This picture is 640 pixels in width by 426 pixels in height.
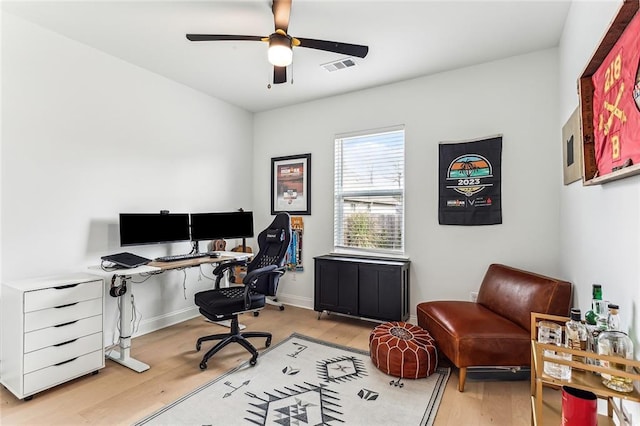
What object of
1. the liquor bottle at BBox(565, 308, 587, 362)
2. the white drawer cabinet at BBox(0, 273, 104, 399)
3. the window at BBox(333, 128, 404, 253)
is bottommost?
the white drawer cabinet at BBox(0, 273, 104, 399)

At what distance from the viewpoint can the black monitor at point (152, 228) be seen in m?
3.03

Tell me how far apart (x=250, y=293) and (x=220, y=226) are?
52.1 inches

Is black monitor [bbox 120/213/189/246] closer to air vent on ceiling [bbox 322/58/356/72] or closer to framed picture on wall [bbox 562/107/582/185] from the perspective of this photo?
air vent on ceiling [bbox 322/58/356/72]

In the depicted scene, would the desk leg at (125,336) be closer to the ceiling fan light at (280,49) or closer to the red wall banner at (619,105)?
the ceiling fan light at (280,49)

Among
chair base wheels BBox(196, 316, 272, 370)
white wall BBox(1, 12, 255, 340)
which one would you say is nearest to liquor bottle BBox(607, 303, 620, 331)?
chair base wheels BBox(196, 316, 272, 370)

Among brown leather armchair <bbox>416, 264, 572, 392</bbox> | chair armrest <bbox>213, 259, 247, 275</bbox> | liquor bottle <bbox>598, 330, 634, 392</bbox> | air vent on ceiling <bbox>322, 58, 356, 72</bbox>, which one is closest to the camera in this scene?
liquor bottle <bbox>598, 330, 634, 392</bbox>

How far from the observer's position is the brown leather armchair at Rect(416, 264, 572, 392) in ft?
7.31

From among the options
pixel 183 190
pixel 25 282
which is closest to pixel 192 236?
pixel 183 190

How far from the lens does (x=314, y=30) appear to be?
8.79 ft

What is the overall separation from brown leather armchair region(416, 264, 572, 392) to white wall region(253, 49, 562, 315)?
21.1 inches

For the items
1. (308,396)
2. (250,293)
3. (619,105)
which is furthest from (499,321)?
(250,293)

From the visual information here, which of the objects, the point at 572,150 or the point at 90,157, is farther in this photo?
the point at 90,157

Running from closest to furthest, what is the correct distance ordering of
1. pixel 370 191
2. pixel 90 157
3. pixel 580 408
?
pixel 580 408 → pixel 90 157 → pixel 370 191

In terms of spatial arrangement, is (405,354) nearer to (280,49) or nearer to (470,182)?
(470,182)
